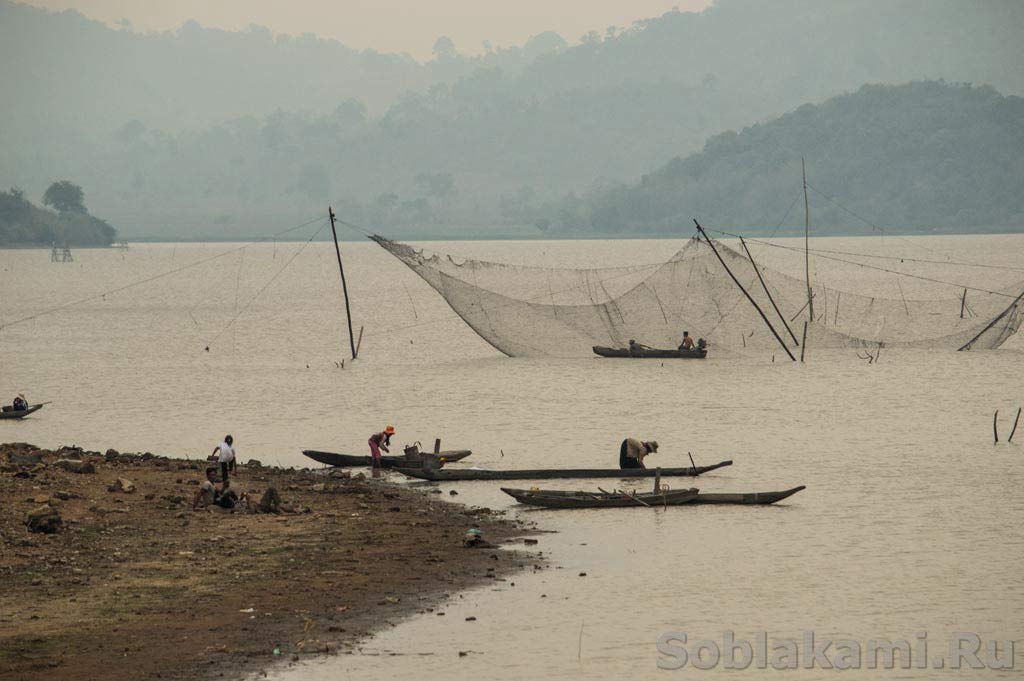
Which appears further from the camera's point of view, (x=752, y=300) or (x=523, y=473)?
(x=752, y=300)

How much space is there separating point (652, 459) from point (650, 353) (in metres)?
14.4

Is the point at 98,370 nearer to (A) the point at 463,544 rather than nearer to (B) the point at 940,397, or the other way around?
(B) the point at 940,397

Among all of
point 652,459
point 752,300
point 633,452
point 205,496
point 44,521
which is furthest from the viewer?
point 752,300

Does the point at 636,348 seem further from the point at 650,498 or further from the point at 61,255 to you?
the point at 61,255

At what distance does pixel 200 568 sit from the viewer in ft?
47.8

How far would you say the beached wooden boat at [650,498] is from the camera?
59.6ft

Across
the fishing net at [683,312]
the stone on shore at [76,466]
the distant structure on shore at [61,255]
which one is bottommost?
the stone on shore at [76,466]

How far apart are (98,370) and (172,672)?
97.1 ft

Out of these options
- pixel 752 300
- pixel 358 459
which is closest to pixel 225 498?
pixel 358 459

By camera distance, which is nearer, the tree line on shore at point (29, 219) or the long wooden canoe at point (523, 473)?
the long wooden canoe at point (523, 473)

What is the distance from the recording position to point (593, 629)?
13.7 m

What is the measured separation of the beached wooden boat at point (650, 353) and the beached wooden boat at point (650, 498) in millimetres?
17998

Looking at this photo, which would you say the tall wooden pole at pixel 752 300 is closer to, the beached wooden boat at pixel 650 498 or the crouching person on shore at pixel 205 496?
the beached wooden boat at pixel 650 498

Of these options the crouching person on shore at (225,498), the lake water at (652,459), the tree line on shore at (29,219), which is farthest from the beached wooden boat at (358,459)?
the tree line on shore at (29,219)
